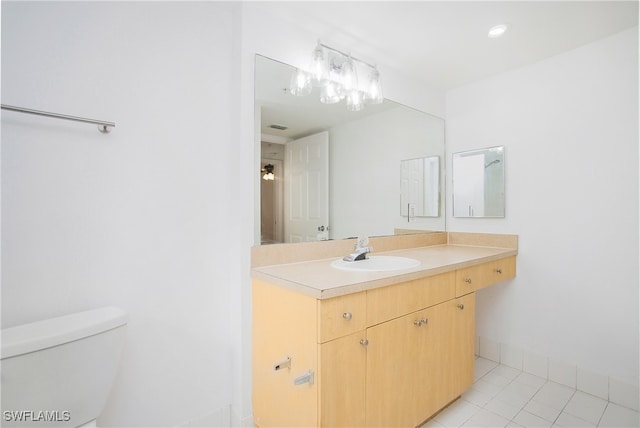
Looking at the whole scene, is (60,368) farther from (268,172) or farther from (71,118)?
(268,172)

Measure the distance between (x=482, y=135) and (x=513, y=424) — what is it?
6.08 feet

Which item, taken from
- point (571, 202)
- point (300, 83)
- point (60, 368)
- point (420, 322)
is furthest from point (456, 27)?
point (60, 368)

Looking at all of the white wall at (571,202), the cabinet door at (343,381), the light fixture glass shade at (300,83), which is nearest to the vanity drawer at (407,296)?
the cabinet door at (343,381)

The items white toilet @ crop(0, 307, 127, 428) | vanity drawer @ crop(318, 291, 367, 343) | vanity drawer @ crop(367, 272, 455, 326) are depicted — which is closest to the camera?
white toilet @ crop(0, 307, 127, 428)

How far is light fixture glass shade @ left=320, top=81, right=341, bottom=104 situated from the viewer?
1.79 meters

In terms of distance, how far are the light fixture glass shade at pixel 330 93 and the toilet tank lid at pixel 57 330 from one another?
145 cm

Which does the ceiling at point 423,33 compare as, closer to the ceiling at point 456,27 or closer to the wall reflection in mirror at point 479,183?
the ceiling at point 456,27

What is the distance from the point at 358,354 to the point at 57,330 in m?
1.04

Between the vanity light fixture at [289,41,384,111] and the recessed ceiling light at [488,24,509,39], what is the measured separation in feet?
2.11

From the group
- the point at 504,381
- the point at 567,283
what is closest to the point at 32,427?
the point at 504,381

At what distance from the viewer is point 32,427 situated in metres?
0.94

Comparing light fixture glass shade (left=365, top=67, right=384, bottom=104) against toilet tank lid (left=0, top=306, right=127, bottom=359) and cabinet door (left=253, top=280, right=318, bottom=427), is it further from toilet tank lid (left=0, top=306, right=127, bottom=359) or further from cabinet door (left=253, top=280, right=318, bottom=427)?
toilet tank lid (left=0, top=306, right=127, bottom=359)

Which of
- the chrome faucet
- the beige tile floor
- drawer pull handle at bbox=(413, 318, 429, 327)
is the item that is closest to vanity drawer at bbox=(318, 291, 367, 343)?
drawer pull handle at bbox=(413, 318, 429, 327)

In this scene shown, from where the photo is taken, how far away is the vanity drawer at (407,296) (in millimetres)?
1267
